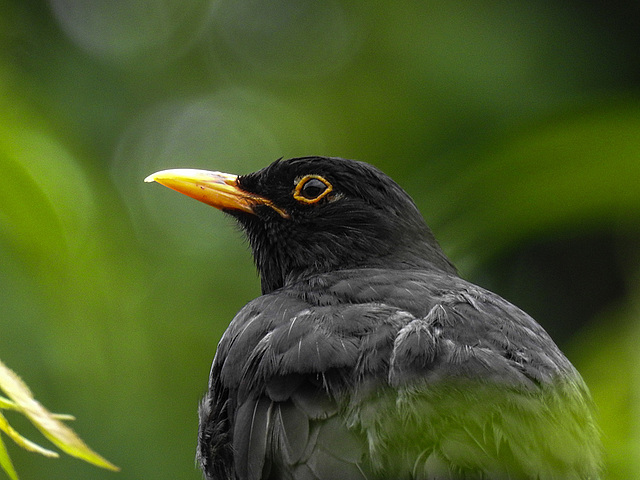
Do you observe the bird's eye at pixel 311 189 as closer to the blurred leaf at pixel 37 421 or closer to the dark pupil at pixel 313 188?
the dark pupil at pixel 313 188

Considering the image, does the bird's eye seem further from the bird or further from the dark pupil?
the bird

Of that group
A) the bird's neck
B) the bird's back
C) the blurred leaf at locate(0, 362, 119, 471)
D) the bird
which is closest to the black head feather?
the bird's neck

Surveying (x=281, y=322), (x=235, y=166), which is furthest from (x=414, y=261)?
(x=235, y=166)

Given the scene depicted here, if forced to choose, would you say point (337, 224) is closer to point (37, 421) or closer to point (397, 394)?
point (397, 394)

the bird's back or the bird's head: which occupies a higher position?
the bird's head

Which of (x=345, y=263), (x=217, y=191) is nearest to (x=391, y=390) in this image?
(x=345, y=263)

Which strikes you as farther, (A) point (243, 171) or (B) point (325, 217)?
(A) point (243, 171)

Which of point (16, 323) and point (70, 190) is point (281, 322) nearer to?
point (70, 190)
